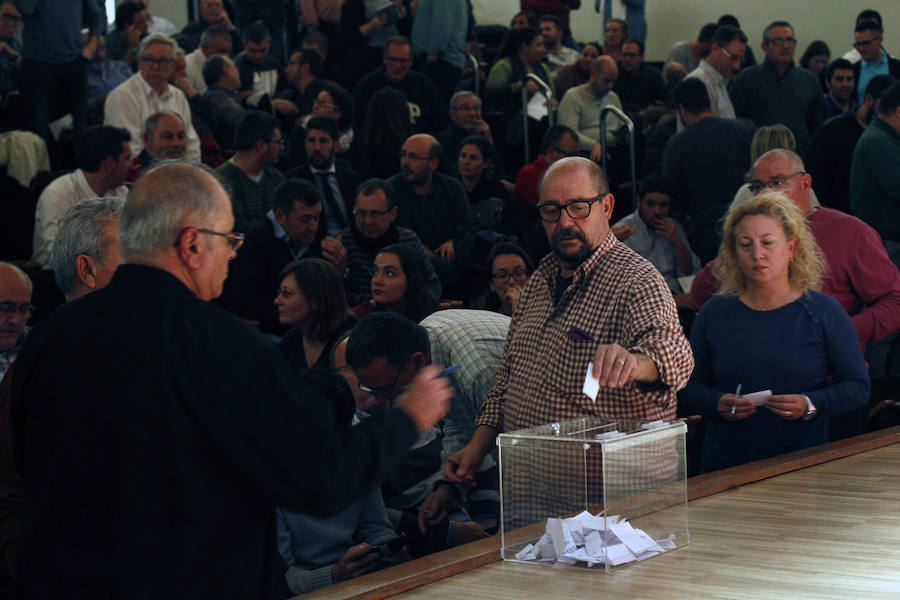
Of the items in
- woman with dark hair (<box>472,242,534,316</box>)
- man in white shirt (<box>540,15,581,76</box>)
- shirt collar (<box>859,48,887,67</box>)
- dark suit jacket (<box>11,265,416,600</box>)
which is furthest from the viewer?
man in white shirt (<box>540,15,581,76</box>)

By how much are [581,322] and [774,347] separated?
0.84 meters

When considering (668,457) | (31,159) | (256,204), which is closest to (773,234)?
(668,457)

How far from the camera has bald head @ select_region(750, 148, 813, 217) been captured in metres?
4.64

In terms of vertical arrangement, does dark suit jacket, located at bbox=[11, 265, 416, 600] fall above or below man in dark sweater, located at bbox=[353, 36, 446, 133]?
below

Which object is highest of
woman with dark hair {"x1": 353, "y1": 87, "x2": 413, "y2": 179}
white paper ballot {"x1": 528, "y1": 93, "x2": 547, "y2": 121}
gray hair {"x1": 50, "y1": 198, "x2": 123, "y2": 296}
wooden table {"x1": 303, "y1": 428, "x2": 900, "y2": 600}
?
white paper ballot {"x1": 528, "y1": 93, "x2": 547, "y2": 121}

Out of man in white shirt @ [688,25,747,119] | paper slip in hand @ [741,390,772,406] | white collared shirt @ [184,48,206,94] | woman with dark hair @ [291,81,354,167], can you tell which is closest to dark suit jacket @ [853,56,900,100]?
man in white shirt @ [688,25,747,119]

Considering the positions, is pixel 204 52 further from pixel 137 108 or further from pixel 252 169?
pixel 252 169

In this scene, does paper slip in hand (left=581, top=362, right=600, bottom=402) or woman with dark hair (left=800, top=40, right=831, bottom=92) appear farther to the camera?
woman with dark hair (left=800, top=40, right=831, bottom=92)

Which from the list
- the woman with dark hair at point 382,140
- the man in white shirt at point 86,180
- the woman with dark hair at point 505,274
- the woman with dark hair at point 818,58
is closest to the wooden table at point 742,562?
the woman with dark hair at point 505,274

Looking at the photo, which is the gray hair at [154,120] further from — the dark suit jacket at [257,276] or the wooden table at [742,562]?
the wooden table at [742,562]

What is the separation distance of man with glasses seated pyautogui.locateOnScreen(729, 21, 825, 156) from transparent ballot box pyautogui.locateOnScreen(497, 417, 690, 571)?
6293 mm

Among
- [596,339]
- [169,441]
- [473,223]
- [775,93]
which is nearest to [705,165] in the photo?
[473,223]

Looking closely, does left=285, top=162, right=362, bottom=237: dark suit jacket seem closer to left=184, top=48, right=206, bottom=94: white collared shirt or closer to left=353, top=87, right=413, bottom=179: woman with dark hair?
left=353, top=87, right=413, bottom=179: woman with dark hair

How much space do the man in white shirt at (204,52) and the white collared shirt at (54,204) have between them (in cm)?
327
